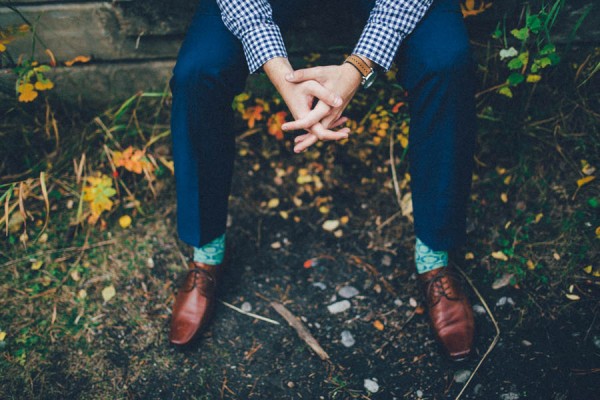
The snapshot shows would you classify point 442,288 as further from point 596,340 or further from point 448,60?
point 448,60

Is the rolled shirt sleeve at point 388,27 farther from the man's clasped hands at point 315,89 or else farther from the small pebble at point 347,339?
the small pebble at point 347,339

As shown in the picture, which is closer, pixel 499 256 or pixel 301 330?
pixel 301 330

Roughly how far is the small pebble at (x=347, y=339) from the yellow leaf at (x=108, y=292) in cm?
102

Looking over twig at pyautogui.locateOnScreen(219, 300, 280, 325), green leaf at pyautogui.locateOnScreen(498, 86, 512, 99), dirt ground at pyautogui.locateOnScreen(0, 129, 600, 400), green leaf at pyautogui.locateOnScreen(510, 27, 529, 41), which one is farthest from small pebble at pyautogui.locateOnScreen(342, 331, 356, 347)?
green leaf at pyautogui.locateOnScreen(510, 27, 529, 41)

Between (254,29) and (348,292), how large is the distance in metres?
1.14

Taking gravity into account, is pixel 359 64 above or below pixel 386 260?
above

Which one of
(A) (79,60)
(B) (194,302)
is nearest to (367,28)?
(B) (194,302)

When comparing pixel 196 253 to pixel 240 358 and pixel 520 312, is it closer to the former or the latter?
pixel 240 358

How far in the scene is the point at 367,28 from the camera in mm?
1498

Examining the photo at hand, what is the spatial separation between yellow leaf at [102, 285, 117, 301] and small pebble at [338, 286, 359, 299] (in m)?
1.00

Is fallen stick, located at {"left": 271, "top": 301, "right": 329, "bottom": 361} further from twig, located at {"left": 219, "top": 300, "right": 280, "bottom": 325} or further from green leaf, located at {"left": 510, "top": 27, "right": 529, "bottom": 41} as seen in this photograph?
green leaf, located at {"left": 510, "top": 27, "right": 529, "bottom": 41}

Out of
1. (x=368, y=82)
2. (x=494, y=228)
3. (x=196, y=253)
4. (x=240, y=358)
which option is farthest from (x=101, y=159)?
(x=494, y=228)

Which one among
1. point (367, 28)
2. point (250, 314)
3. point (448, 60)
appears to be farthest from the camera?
point (250, 314)

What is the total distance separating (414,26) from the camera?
4.91ft
